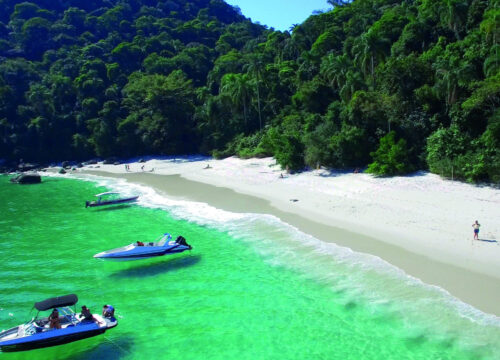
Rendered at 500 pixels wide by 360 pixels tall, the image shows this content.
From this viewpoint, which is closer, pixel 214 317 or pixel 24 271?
pixel 214 317

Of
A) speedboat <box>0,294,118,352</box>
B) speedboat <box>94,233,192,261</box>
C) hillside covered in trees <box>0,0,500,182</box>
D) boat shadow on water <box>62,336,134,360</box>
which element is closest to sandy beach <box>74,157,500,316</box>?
hillside covered in trees <box>0,0,500,182</box>

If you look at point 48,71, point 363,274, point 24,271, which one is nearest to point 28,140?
point 48,71

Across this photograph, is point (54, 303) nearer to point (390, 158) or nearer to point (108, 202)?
point (108, 202)

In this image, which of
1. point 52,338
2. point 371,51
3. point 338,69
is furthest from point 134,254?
point 371,51

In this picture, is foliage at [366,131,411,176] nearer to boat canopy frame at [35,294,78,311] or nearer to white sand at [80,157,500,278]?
white sand at [80,157,500,278]

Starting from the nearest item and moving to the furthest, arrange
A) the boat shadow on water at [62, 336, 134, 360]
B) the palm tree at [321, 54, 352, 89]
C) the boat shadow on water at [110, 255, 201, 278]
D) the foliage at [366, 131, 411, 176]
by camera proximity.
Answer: the boat shadow on water at [62, 336, 134, 360] → the boat shadow on water at [110, 255, 201, 278] → the foliage at [366, 131, 411, 176] → the palm tree at [321, 54, 352, 89]

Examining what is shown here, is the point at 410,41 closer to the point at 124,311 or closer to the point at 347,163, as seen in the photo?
the point at 347,163

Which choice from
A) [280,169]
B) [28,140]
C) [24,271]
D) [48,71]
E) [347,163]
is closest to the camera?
[24,271]
